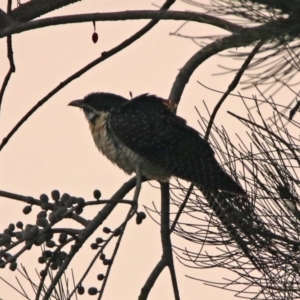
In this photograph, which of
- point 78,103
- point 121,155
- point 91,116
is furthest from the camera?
point 78,103

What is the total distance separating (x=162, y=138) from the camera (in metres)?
6.12

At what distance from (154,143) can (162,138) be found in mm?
63

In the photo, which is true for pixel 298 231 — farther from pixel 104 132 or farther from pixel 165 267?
pixel 104 132

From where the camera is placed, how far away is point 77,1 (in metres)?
4.91

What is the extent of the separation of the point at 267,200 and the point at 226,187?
0.98 metres

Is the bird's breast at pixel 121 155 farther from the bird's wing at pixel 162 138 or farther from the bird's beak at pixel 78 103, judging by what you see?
the bird's beak at pixel 78 103

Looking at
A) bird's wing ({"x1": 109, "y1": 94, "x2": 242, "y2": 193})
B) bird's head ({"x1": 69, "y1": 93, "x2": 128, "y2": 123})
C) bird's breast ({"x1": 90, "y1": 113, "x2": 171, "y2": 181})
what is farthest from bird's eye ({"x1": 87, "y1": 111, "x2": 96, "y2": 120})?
bird's wing ({"x1": 109, "y1": 94, "x2": 242, "y2": 193})

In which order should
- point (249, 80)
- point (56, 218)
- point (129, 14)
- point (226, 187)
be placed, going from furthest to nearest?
point (226, 187)
point (129, 14)
point (56, 218)
point (249, 80)

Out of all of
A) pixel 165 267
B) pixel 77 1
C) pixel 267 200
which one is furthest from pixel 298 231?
pixel 77 1

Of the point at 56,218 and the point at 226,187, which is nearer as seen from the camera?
the point at 56,218

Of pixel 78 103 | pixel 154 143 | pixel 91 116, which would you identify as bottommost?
pixel 154 143

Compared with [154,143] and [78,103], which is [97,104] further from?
[154,143]

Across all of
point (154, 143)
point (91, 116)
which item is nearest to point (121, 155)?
point (154, 143)

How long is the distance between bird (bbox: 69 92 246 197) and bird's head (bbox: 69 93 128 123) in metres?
0.11
